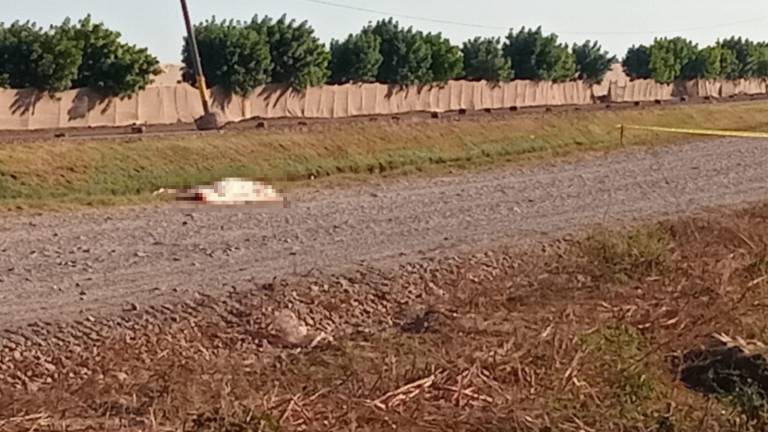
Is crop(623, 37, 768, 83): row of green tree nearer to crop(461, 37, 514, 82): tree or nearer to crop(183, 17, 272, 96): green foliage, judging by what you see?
crop(461, 37, 514, 82): tree

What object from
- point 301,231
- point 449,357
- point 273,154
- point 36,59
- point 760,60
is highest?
point 760,60

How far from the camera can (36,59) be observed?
37219mm

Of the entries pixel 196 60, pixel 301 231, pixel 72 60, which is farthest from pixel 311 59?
pixel 301 231

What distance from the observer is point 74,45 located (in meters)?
38.2

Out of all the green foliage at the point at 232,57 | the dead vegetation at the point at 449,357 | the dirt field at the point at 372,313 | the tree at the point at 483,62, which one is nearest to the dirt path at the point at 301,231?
the dirt field at the point at 372,313

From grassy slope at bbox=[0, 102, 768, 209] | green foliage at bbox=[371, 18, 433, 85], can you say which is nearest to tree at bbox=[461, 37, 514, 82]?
green foliage at bbox=[371, 18, 433, 85]

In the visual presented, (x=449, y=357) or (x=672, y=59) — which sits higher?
(x=672, y=59)

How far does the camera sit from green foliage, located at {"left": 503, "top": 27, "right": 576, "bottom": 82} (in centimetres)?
6062

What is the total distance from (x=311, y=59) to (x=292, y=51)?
83 centimetres

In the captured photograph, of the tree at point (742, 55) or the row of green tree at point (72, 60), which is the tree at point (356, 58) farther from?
the tree at point (742, 55)

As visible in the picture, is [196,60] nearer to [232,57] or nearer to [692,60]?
[232,57]

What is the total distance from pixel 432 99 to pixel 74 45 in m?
19.1

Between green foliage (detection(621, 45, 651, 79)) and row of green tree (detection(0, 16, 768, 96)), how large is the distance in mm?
62

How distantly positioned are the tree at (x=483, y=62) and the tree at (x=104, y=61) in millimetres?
21339
